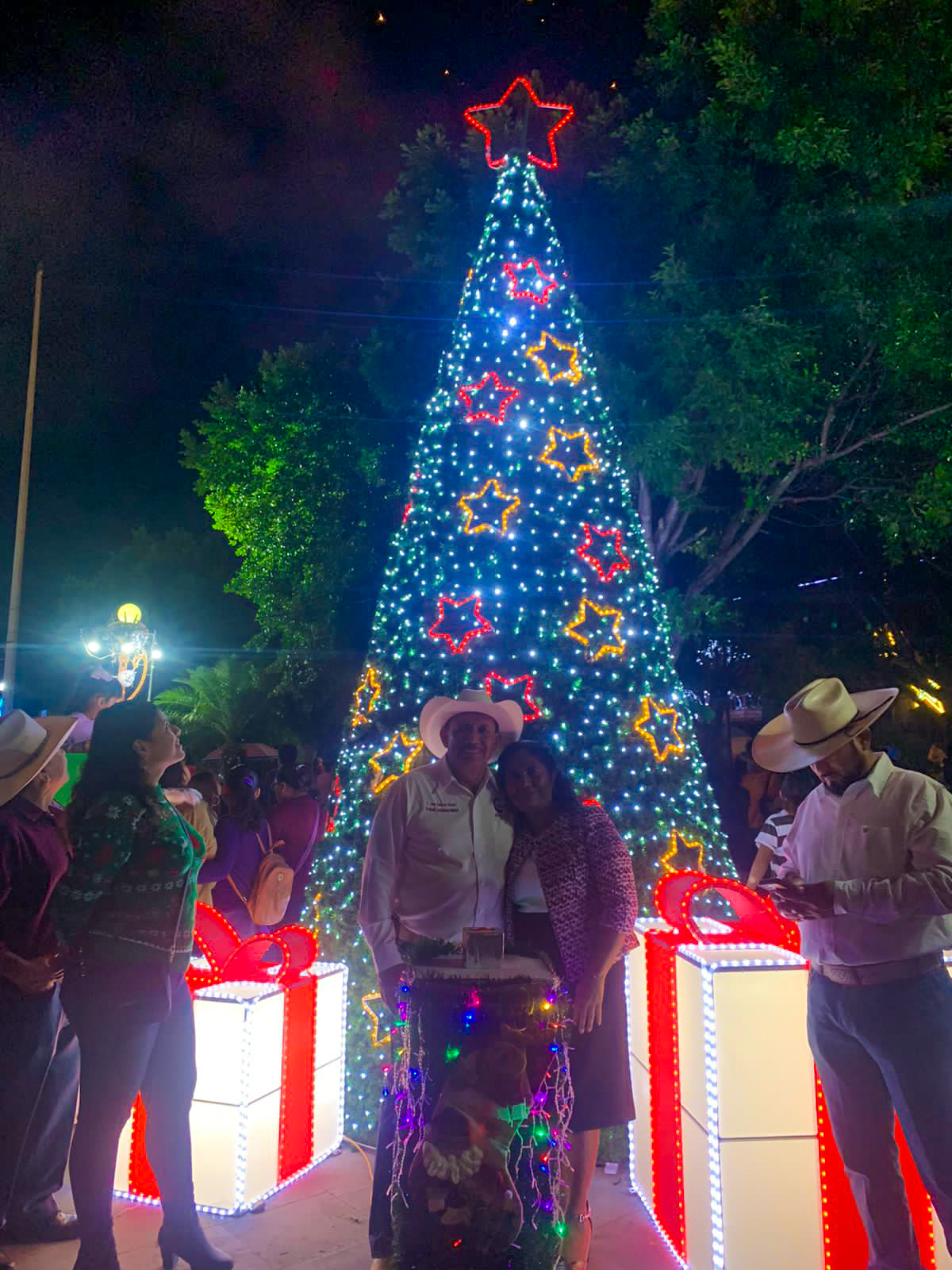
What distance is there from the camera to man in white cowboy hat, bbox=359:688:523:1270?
308cm

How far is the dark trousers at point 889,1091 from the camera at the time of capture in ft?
8.16

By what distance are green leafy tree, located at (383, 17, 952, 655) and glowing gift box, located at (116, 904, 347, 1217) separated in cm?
644

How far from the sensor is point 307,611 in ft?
40.4

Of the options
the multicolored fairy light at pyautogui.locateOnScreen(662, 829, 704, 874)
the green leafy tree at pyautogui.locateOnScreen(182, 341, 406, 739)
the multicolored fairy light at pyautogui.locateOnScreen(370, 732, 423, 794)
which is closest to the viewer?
the multicolored fairy light at pyautogui.locateOnScreen(662, 829, 704, 874)

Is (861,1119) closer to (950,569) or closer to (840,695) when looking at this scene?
(840,695)

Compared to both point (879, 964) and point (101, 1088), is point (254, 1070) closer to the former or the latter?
point (101, 1088)

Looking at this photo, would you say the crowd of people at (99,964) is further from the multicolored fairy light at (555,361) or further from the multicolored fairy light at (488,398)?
the multicolored fairy light at (555,361)

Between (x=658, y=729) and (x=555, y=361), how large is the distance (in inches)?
94.5

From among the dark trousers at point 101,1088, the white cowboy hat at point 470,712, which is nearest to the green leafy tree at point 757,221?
the white cowboy hat at point 470,712

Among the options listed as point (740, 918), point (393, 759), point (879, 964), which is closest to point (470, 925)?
point (740, 918)

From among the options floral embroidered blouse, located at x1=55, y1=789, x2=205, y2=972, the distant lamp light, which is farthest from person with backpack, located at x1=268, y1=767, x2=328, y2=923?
the distant lamp light

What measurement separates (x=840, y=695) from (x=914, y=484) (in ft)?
28.8

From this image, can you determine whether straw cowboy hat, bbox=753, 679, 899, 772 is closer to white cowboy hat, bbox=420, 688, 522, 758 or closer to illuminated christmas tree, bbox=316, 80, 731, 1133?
white cowboy hat, bbox=420, 688, 522, 758

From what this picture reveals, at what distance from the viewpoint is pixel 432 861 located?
3.19 m
